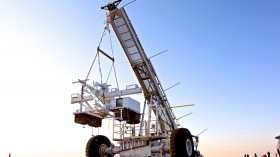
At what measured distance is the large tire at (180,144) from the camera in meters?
16.3

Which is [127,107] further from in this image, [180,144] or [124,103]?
[180,144]

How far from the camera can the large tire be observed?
16281 millimetres

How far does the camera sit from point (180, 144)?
54.0 ft

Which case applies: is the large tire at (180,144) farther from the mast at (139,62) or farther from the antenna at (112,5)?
the antenna at (112,5)

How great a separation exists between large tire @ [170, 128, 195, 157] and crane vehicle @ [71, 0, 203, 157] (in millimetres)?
1379

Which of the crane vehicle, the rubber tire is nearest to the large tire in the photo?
the crane vehicle

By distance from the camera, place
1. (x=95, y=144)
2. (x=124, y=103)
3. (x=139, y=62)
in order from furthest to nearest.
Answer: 1. (x=139, y=62)
2. (x=95, y=144)
3. (x=124, y=103)

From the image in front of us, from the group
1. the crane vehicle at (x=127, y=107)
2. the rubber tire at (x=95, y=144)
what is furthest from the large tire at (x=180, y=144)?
the rubber tire at (x=95, y=144)

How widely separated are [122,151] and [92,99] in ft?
12.4

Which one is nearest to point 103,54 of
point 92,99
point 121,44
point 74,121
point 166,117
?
point 121,44

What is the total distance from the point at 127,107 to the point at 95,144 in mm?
Answer: 3282

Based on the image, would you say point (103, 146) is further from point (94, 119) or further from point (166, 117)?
point (166, 117)

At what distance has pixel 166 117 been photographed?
22.5 meters

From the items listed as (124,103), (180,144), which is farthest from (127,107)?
(180,144)
